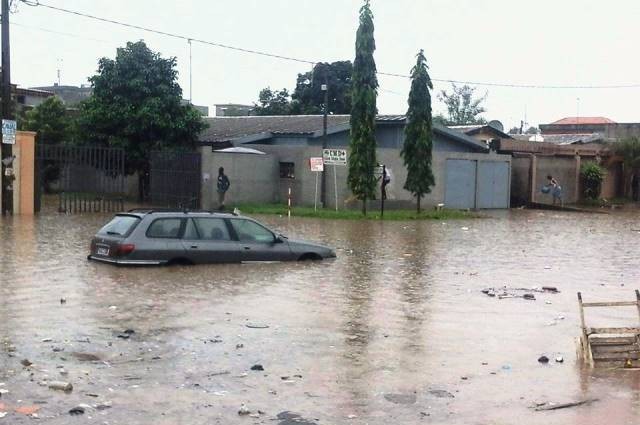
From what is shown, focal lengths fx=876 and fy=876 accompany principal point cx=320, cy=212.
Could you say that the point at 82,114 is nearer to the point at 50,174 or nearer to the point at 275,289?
the point at 50,174

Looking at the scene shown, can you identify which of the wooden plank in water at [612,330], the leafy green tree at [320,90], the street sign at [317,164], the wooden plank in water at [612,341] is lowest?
the wooden plank in water at [612,341]

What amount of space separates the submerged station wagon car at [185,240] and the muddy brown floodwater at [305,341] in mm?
314

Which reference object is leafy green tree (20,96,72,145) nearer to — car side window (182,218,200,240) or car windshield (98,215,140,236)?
car windshield (98,215,140,236)

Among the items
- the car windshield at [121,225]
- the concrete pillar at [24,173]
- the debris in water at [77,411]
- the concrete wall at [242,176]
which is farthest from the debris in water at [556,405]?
the concrete wall at [242,176]

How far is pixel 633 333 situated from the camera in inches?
401

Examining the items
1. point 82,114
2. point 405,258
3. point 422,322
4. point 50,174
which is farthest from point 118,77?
point 422,322

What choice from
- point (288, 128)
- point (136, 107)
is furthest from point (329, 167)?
point (136, 107)

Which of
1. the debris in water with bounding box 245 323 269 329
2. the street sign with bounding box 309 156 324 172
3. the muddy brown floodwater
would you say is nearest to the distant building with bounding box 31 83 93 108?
the street sign with bounding box 309 156 324 172

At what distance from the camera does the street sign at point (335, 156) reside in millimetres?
32594

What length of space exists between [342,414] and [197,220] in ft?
31.0

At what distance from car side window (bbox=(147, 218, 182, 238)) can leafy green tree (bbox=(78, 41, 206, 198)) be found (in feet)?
71.6

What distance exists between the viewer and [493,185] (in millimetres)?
42000

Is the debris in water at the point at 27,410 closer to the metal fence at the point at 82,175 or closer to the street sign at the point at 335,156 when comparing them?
the metal fence at the point at 82,175

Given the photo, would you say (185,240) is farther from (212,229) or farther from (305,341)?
(305,341)
